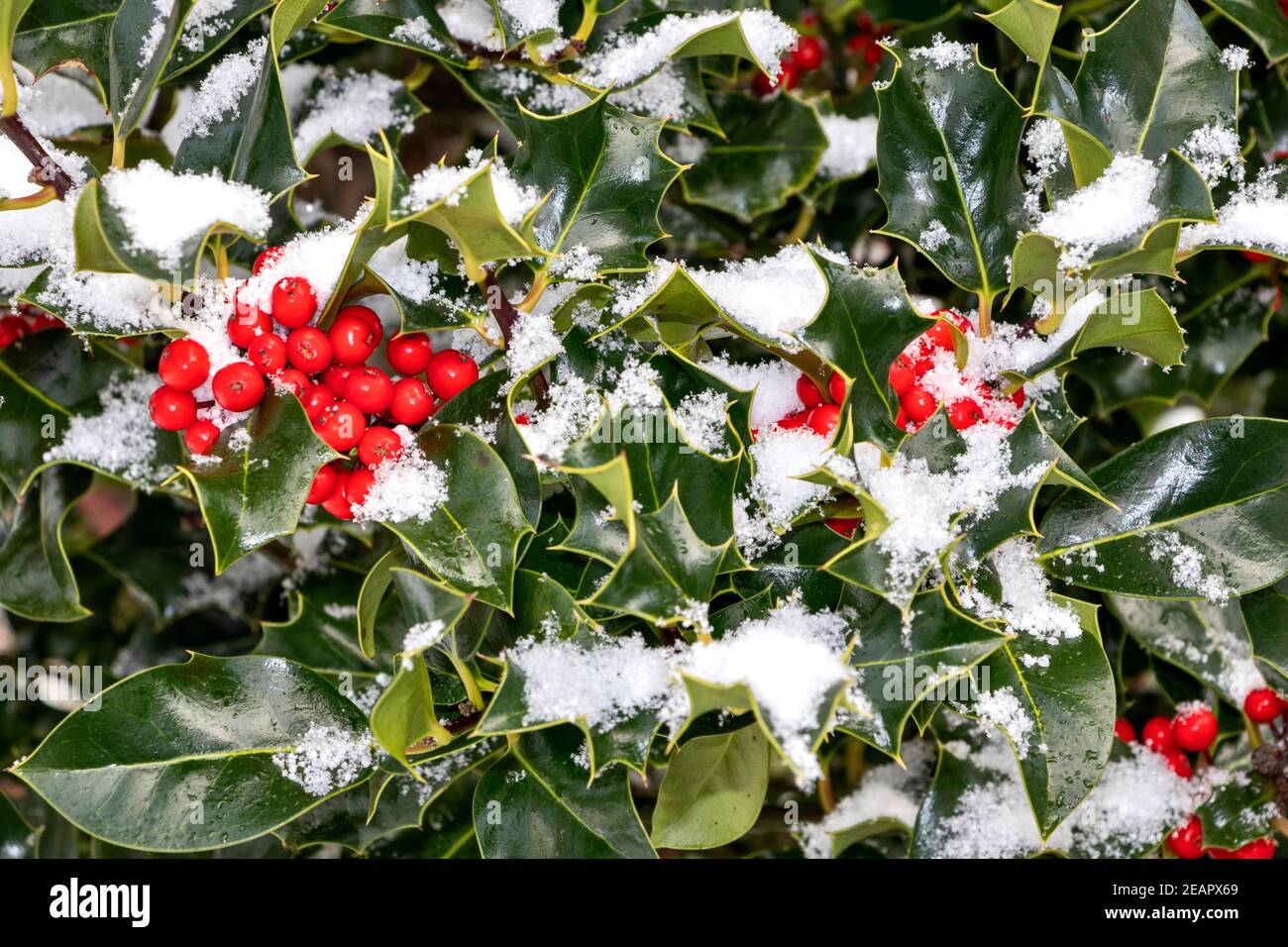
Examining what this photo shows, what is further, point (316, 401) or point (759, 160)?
point (759, 160)

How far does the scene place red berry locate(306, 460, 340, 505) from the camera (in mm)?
952

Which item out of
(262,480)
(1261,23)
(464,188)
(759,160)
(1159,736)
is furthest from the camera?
(759,160)

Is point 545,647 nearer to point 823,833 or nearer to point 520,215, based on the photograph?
point 520,215

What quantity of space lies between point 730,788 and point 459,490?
402mm

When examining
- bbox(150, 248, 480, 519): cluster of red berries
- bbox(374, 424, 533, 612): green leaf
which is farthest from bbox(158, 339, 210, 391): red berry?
bbox(374, 424, 533, 612): green leaf

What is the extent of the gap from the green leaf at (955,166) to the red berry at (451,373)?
1.43ft

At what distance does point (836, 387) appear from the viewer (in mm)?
983

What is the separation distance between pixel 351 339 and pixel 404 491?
0.15 m

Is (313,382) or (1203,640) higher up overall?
(313,382)

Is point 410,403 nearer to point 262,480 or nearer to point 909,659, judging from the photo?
point 262,480

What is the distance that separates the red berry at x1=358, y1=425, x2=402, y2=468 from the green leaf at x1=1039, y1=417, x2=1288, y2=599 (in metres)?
0.64

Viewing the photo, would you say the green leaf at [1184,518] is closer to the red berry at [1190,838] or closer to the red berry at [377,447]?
the red berry at [1190,838]

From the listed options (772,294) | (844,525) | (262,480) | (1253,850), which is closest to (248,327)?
(262,480)
